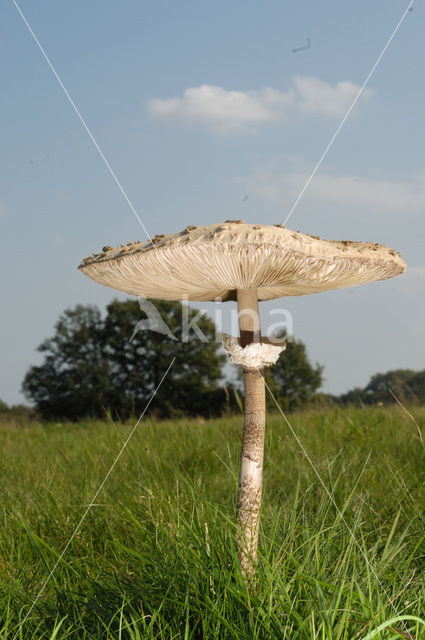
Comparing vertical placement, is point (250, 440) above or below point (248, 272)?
below

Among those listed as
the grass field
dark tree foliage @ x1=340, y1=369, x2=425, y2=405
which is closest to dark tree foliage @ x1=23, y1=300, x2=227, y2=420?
dark tree foliage @ x1=340, y1=369, x2=425, y2=405

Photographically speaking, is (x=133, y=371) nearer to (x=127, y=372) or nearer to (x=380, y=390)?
(x=127, y=372)

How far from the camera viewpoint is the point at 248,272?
4.06 metres

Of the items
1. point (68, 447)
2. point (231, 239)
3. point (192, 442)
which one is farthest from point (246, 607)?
point (68, 447)

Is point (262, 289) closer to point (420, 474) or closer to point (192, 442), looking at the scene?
point (420, 474)

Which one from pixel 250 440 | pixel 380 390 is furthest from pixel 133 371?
pixel 250 440

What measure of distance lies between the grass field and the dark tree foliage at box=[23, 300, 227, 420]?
2409cm

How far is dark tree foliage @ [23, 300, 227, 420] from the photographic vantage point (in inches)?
1309

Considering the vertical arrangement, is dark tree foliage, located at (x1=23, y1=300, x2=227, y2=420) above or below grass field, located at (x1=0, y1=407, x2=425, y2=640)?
above

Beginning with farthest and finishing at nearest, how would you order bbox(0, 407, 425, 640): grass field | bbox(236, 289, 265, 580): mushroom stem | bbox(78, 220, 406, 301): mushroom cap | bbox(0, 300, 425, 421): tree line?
bbox(0, 300, 425, 421): tree line, bbox(236, 289, 265, 580): mushroom stem, bbox(78, 220, 406, 301): mushroom cap, bbox(0, 407, 425, 640): grass field

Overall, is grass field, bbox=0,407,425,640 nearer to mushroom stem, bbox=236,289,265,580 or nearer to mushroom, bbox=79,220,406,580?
mushroom stem, bbox=236,289,265,580

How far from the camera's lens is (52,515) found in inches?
203

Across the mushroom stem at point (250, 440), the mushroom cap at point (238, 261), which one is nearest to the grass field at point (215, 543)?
the mushroom stem at point (250, 440)

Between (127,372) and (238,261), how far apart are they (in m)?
31.1
